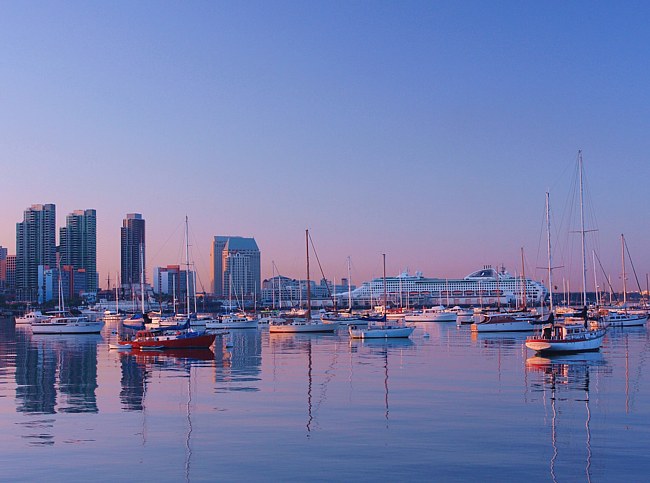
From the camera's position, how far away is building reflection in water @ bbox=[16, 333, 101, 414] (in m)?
26.9

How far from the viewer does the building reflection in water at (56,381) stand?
88.2 ft

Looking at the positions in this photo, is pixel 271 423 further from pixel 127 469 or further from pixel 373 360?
pixel 373 360

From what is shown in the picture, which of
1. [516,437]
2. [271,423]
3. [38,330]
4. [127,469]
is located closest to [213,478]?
[127,469]

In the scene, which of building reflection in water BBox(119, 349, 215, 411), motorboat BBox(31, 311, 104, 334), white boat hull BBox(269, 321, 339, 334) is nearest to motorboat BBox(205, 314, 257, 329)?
motorboat BBox(31, 311, 104, 334)

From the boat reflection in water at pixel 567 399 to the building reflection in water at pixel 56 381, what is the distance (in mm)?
14002

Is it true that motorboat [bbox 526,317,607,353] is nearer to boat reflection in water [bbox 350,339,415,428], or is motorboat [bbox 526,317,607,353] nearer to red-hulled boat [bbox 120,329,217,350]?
boat reflection in water [bbox 350,339,415,428]

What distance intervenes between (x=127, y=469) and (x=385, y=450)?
18.8 ft

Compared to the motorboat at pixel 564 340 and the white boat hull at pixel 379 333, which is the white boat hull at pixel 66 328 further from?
the motorboat at pixel 564 340

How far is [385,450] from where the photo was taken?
18.8m

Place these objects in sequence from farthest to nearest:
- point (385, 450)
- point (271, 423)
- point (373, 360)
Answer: point (373, 360)
point (271, 423)
point (385, 450)

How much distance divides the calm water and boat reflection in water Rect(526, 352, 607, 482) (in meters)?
0.06

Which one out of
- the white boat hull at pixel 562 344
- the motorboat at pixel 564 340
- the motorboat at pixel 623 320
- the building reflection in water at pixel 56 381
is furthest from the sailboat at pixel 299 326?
the white boat hull at pixel 562 344

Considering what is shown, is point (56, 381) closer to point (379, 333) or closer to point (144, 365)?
point (144, 365)

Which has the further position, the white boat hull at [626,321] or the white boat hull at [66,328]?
the white boat hull at [626,321]
